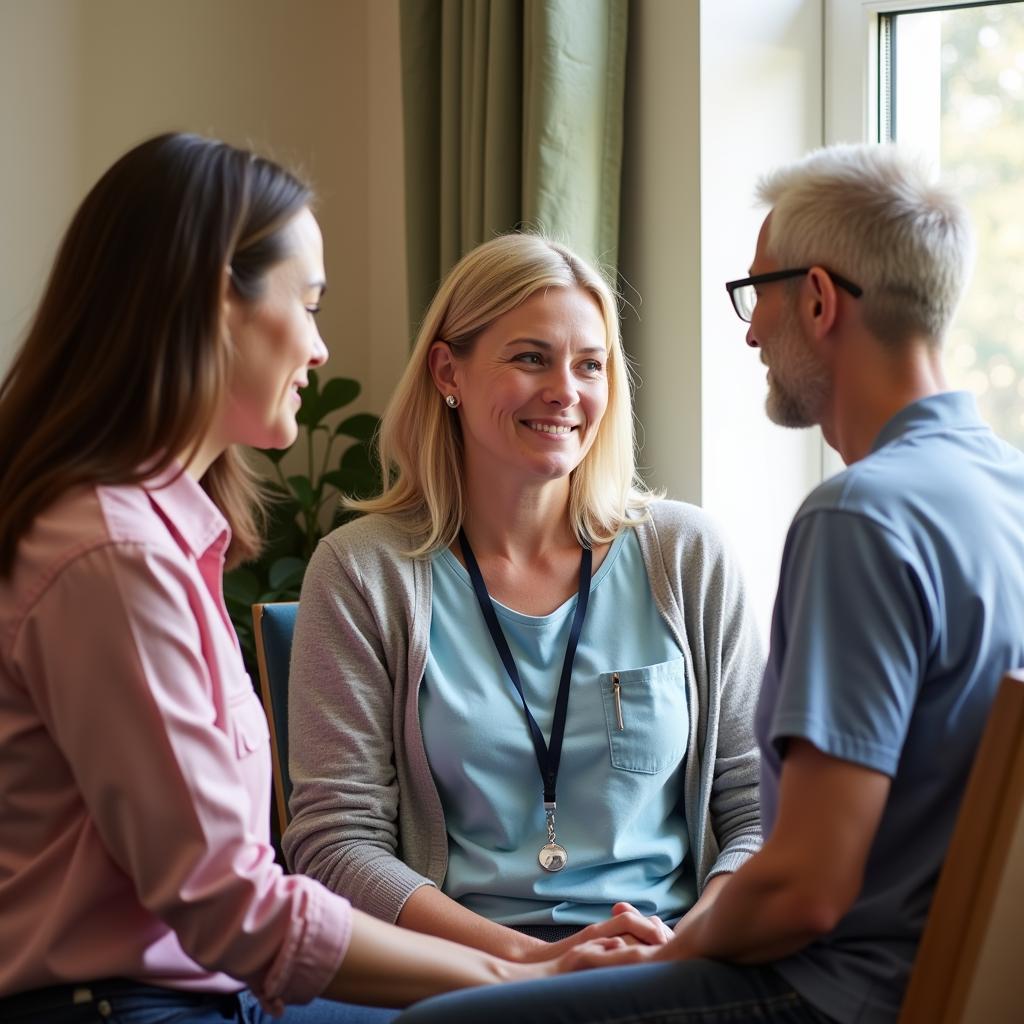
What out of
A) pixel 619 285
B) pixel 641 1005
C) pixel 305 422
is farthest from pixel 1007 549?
pixel 305 422

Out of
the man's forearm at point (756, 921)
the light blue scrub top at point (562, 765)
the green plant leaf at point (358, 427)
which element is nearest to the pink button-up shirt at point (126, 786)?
the man's forearm at point (756, 921)

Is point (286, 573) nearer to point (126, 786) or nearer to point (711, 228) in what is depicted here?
point (711, 228)

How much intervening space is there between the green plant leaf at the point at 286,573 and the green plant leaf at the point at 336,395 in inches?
14.3

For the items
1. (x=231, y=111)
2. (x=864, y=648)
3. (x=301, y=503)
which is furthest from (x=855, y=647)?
(x=231, y=111)

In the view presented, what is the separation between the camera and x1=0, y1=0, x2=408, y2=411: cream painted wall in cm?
300

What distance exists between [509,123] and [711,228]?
465 millimetres

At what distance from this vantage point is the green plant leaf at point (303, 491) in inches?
126

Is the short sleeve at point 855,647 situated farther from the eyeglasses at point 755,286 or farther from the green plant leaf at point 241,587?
the green plant leaf at point 241,587

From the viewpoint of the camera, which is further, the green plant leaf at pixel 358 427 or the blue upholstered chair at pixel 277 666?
the green plant leaf at pixel 358 427

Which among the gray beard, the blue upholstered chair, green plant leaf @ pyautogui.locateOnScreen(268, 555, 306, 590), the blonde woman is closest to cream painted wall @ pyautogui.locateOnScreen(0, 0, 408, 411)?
green plant leaf @ pyautogui.locateOnScreen(268, 555, 306, 590)

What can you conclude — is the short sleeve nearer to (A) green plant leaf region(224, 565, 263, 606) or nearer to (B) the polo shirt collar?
(B) the polo shirt collar

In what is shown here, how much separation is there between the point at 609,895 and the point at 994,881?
744 millimetres

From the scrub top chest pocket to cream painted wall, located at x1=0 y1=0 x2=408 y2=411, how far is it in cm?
166

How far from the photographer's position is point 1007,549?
1.23 m
